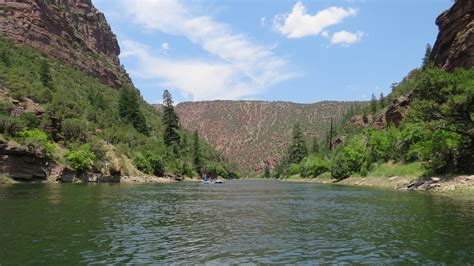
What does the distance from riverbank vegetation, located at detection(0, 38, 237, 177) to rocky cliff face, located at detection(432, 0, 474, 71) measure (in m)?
76.2

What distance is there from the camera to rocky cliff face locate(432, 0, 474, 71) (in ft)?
276

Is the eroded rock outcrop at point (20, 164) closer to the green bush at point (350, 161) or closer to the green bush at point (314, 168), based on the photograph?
the green bush at point (350, 161)

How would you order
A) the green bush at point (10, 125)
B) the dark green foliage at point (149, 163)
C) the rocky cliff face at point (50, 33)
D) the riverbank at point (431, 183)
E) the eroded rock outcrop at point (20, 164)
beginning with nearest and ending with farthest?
the riverbank at point (431, 183), the eroded rock outcrop at point (20, 164), the green bush at point (10, 125), the dark green foliage at point (149, 163), the rocky cliff face at point (50, 33)

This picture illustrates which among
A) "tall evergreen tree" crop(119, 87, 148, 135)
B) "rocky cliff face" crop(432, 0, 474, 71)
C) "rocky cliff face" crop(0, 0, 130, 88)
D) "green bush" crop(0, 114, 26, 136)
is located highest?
"rocky cliff face" crop(0, 0, 130, 88)

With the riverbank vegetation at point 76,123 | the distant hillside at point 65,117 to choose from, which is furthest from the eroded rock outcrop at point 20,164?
the riverbank vegetation at point 76,123

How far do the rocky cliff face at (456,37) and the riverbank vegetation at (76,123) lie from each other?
250ft

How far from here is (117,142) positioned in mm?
111625

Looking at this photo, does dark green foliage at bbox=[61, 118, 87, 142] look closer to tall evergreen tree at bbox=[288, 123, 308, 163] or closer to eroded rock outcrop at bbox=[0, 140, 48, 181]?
eroded rock outcrop at bbox=[0, 140, 48, 181]

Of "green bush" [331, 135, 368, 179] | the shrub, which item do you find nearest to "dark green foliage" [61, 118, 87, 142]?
the shrub

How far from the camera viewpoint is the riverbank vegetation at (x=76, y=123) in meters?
80.0

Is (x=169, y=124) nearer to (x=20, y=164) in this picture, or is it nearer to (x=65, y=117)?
(x=65, y=117)

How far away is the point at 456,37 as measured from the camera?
90.2m

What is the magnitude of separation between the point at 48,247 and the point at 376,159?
8356cm

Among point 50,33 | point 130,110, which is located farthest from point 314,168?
point 50,33
